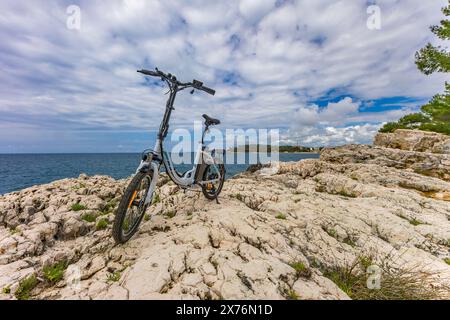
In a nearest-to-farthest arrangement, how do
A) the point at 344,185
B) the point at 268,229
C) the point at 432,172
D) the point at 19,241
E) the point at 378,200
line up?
the point at 19,241
the point at 268,229
the point at 378,200
the point at 344,185
the point at 432,172

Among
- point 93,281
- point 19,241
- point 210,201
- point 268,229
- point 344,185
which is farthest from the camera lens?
point 344,185

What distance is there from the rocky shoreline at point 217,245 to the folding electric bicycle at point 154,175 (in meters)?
0.43

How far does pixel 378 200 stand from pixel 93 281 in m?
10.3

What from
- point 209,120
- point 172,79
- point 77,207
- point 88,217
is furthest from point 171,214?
point 172,79

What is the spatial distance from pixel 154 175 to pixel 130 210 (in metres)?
0.91

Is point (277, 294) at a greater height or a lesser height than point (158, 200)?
lesser

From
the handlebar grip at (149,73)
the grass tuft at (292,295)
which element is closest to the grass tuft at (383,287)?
the grass tuft at (292,295)

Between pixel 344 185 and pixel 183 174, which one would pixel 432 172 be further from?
pixel 183 174

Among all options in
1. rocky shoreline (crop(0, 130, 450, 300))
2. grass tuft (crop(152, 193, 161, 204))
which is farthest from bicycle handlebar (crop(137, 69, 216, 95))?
grass tuft (crop(152, 193, 161, 204))

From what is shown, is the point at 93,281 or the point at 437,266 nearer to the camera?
the point at 93,281

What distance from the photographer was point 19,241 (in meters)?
4.56

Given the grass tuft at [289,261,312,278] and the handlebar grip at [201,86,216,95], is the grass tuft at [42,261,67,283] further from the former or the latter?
the handlebar grip at [201,86,216,95]
